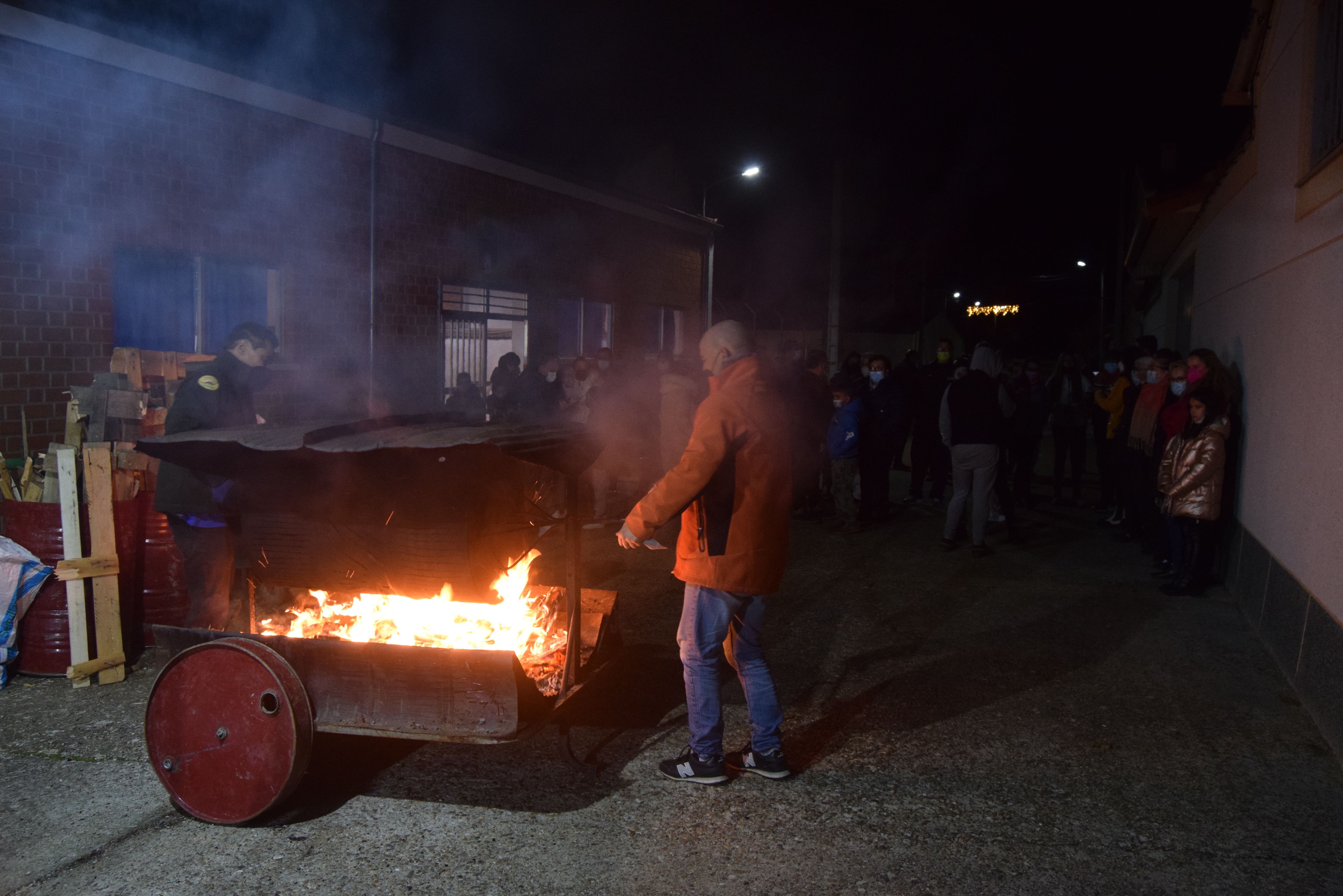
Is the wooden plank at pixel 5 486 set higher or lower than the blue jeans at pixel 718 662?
higher

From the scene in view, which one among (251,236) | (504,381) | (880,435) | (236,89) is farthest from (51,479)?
(880,435)

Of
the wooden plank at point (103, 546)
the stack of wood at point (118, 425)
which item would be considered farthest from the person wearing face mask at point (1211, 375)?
the wooden plank at point (103, 546)

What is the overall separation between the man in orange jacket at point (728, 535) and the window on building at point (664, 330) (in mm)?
13327

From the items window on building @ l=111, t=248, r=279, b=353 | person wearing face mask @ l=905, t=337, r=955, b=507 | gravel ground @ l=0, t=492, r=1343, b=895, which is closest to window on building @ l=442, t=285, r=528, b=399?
window on building @ l=111, t=248, r=279, b=353

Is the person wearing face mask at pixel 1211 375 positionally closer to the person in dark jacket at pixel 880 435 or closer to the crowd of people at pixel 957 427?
the crowd of people at pixel 957 427

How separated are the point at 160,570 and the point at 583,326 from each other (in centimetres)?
1024

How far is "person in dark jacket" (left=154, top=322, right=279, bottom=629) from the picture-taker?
473 centimetres

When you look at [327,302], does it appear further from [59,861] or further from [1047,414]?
[1047,414]

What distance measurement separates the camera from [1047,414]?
37.6 ft

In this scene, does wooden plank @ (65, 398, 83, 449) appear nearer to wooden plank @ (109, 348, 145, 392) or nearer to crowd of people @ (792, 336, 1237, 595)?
wooden plank @ (109, 348, 145, 392)

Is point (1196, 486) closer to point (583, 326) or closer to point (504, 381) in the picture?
point (504, 381)

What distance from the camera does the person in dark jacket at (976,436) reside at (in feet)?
26.3

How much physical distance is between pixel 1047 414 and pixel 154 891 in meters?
10.8

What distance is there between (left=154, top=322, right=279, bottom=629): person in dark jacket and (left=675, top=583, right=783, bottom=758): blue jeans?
2503 mm
